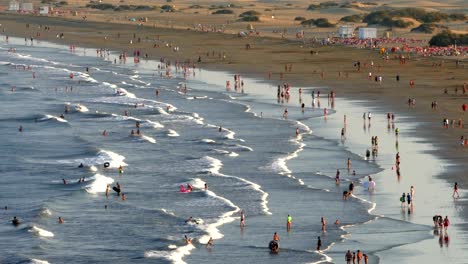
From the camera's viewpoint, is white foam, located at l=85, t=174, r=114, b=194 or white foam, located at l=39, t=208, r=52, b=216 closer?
white foam, located at l=39, t=208, r=52, b=216

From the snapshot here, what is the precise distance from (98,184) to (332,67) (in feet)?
168

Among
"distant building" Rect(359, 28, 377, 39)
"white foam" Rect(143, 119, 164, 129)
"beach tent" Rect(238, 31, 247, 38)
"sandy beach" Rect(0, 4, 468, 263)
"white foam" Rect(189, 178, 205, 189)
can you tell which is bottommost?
"white foam" Rect(189, 178, 205, 189)

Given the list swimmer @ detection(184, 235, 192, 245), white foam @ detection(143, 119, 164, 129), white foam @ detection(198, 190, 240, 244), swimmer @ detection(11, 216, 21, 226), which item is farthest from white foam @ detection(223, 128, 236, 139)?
swimmer @ detection(184, 235, 192, 245)

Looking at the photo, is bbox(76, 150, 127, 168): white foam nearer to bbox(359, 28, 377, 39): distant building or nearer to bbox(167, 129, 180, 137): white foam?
bbox(167, 129, 180, 137): white foam

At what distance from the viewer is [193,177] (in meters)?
55.3

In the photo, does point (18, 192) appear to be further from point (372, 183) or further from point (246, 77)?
point (246, 77)

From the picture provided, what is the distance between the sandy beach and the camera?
67.3 metres

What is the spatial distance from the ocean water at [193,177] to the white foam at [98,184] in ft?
0.27

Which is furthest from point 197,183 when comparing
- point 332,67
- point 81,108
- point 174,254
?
point 332,67

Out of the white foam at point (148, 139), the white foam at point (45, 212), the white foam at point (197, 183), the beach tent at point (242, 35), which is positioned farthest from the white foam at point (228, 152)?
the beach tent at point (242, 35)

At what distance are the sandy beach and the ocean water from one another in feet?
5.63

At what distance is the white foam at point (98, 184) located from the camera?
52844mm

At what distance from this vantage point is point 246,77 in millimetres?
97875

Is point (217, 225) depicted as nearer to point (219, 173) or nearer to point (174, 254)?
point (174, 254)
